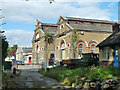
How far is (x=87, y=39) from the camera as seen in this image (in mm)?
32969

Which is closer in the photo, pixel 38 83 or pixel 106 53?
pixel 38 83

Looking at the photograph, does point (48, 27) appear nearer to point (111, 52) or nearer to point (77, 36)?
point (77, 36)

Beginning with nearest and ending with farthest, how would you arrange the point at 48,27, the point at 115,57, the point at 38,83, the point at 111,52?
the point at 38,83 → the point at 115,57 → the point at 111,52 → the point at 48,27

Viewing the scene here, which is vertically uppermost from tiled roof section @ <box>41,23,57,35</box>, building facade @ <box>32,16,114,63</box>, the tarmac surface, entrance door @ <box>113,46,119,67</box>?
tiled roof section @ <box>41,23,57,35</box>

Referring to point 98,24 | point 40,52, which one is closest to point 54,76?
point 98,24

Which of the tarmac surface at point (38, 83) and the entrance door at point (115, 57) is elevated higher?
the entrance door at point (115, 57)

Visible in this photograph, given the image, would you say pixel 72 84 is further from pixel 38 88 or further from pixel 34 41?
pixel 34 41

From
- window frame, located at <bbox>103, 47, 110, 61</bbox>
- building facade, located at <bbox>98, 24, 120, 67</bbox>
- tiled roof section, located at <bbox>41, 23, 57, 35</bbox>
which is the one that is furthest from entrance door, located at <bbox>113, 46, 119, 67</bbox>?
tiled roof section, located at <bbox>41, 23, 57, 35</bbox>

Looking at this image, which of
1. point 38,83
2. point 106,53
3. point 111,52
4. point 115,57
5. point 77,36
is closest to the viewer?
point 38,83

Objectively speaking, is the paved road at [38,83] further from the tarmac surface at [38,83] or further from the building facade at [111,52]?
the building facade at [111,52]

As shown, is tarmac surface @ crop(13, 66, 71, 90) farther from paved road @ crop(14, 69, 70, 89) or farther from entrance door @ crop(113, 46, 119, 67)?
entrance door @ crop(113, 46, 119, 67)

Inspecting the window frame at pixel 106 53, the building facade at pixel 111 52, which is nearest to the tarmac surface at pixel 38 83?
the building facade at pixel 111 52

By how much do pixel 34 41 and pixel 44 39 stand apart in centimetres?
1082

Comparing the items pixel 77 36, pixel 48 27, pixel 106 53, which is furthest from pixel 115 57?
pixel 48 27
